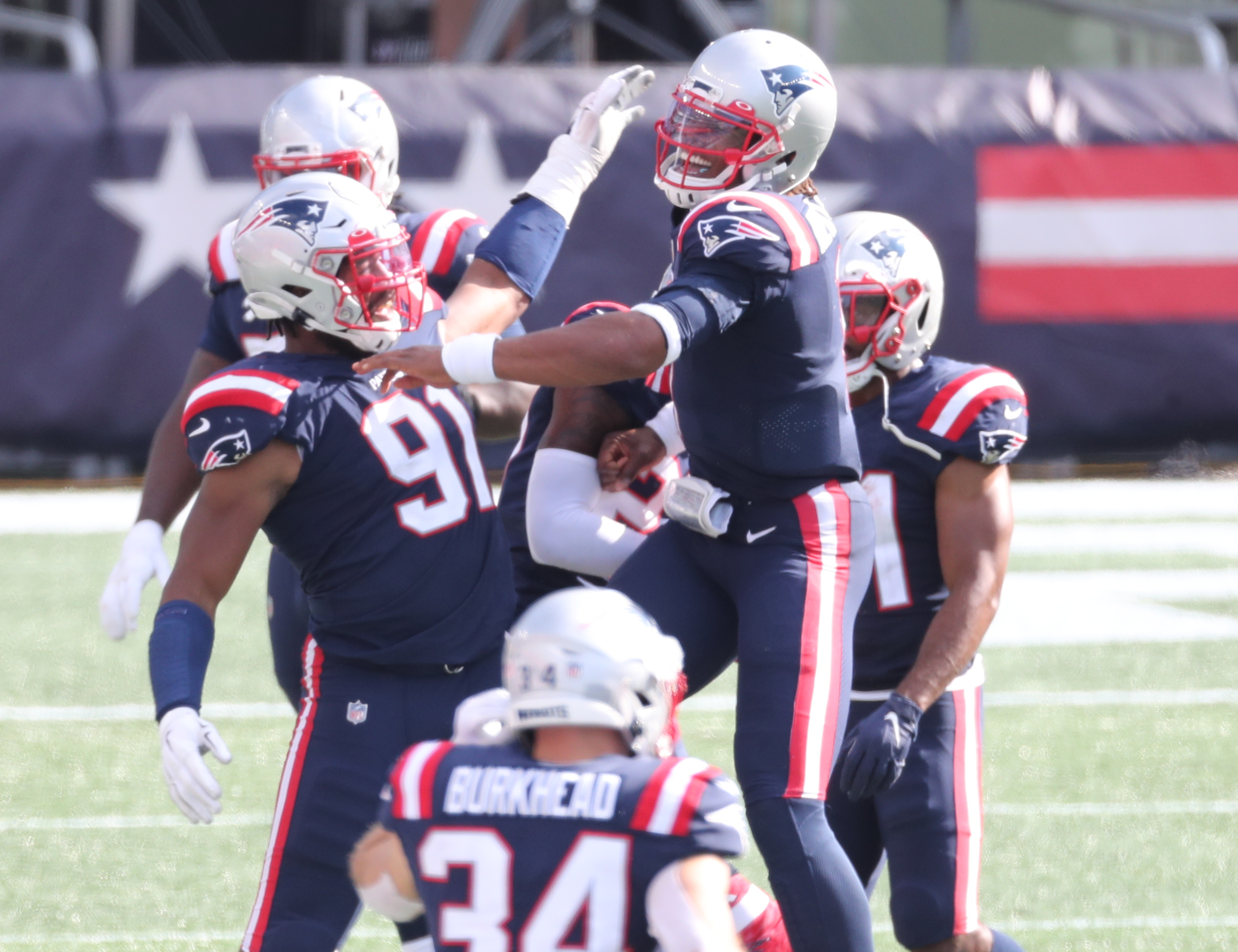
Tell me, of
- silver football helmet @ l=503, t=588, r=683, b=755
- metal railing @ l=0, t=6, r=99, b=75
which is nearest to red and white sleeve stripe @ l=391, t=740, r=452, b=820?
silver football helmet @ l=503, t=588, r=683, b=755

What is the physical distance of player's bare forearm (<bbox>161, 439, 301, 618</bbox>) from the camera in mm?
2918

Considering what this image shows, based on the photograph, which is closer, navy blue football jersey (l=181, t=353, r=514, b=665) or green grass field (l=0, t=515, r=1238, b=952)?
navy blue football jersey (l=181, t=353, r=514, b=665)

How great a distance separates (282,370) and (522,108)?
26.3 ft

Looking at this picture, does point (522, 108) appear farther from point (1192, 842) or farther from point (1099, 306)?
point (1192, 842)

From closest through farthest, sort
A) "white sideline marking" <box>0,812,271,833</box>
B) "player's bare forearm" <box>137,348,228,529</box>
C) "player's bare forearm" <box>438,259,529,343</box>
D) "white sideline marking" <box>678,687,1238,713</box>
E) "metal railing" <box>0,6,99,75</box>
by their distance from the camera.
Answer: "player's bare forearm" <box>438,259,529,343</box> → "player's bare forearm" <box>137,348,228,529</box> → "white sideline marking" <box>0,812,271,833</box> → "white sideline marking" <box>678,687,1238,713</box> → "metal railing" <box>0,6,99,75</box>

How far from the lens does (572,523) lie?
11.9 feet

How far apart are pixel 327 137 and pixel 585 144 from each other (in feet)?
2.46

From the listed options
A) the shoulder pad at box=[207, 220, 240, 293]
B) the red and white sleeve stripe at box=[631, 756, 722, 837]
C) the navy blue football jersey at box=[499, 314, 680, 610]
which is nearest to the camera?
the red and white sleeve stripe at box=[631, 756, 722, 837]

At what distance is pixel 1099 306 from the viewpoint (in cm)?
1093

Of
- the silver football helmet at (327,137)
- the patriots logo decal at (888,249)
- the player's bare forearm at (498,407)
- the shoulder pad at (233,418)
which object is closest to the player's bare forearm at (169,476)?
the silver football helmet at (327,137)

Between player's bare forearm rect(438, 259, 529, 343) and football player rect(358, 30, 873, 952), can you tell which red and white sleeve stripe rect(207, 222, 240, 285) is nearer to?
player's bare forearm rect(438, 259, 529, 343)

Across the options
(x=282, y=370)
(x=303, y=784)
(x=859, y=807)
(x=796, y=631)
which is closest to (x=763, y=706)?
(x=796, y=631)

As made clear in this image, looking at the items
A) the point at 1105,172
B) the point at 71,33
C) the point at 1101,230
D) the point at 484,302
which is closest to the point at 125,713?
the point at 484,302

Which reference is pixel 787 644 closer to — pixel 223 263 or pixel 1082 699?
pixel 223 263
